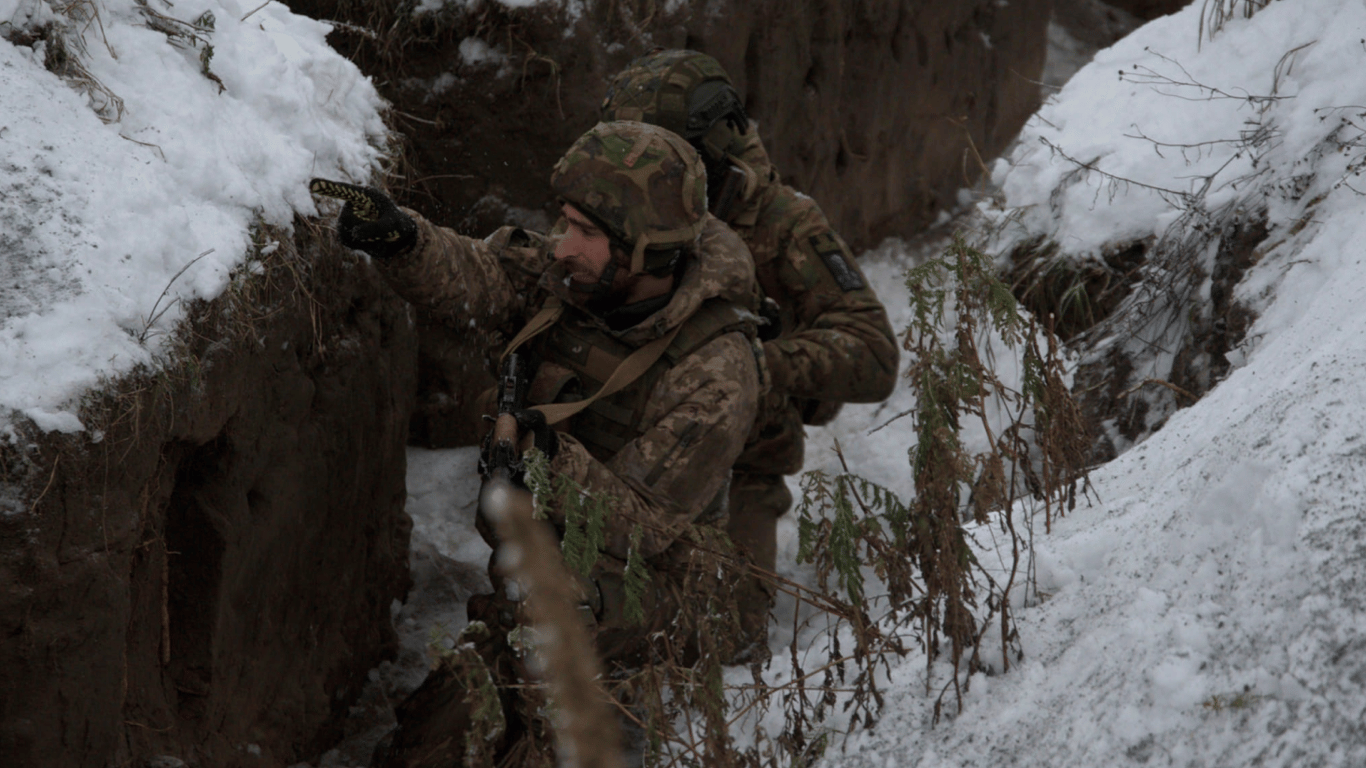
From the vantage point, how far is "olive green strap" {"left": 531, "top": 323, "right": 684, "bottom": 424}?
3076 millimetres

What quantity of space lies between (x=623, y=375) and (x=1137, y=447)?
150 centimetres

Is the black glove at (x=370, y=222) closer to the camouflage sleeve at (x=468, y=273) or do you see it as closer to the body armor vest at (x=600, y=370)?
the camouflage sleeve at (x=468, y=273)

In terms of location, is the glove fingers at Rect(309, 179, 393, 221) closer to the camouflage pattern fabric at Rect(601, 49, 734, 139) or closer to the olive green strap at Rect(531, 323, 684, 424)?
the olive green strap at Rect(531, 323, 684, 424)

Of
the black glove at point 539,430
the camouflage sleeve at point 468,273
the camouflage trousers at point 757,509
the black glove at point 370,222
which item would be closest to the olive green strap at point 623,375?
the black glove at point 539,430

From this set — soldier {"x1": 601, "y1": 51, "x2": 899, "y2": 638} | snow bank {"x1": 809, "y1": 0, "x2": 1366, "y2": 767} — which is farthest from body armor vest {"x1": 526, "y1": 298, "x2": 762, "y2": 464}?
snow bank {"x1": 809, "y1": 0, "x2": 1366, "y2": 767}

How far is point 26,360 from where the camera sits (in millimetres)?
2221

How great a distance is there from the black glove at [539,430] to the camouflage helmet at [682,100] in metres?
1.47

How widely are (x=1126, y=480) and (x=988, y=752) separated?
3.32ft

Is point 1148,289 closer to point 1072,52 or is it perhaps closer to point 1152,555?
point 1152,555

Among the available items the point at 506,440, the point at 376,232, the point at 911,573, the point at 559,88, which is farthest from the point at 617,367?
the point at 559,88

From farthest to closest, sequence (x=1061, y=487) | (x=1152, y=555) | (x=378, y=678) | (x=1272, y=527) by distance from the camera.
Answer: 1. (x=378, y=678)
2. (x=1061, y=487)
3. (x=1152, y=555)
4. (x=1272, y=527)

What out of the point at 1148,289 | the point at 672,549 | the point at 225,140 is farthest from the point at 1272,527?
the point at 225,140

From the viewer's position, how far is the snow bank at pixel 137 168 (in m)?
2.32

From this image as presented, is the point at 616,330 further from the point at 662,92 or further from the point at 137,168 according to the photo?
the point at 137,168
